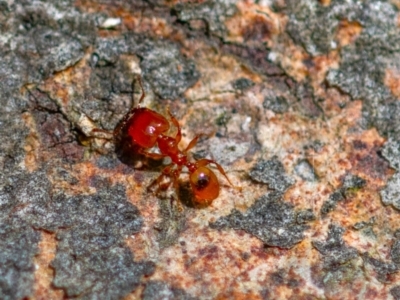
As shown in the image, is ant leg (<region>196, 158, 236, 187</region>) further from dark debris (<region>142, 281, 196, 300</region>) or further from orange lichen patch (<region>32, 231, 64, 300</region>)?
orange lichen patch (<region>32, 231, 64, 300</region>)

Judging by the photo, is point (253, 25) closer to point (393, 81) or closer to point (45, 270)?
point (393, 81)

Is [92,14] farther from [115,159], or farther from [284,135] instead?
[284,135]

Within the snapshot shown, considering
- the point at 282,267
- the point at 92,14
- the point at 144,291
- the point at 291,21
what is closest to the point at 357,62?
the point at 291,21

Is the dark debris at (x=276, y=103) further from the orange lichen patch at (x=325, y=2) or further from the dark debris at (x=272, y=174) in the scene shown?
the orange lichen patch at (x=325, y=2)

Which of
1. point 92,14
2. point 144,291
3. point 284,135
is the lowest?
point 144,291

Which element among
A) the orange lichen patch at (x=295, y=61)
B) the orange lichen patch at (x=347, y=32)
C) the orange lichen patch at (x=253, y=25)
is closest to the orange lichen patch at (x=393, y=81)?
the orange lichen patch at (x=347, y=32)
